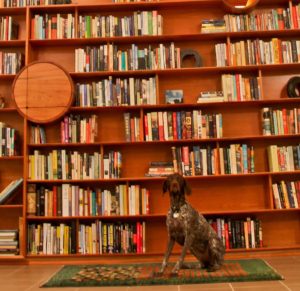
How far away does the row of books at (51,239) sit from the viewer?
3670mm

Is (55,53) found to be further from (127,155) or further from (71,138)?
(127,155)

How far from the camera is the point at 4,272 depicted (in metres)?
3.32

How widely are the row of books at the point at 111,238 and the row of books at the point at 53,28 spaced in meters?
1.95

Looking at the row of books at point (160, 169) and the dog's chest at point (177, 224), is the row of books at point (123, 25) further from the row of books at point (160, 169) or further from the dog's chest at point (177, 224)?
the dog's chest at point (177, 224)

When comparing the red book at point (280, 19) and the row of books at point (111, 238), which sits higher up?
the red book at point (280, 19)

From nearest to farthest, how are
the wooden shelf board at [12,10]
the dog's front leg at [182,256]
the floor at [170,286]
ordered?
the floor at [170,286]
the dog's front leg at [182,256]
the wooden shelf board at [12,10]

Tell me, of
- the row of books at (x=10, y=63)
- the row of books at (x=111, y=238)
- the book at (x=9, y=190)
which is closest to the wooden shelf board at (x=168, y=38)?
the row of books at (x=10, y=63)

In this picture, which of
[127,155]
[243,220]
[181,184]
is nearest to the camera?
[181,184]

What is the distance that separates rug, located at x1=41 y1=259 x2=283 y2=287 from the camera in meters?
2.71

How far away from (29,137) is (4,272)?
130 centimetres

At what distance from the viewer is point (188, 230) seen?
293 centimetres

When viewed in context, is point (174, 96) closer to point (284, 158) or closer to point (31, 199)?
point (284, 158)

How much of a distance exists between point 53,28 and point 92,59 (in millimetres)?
540

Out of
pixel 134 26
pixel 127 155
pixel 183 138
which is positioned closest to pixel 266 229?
pixel 183 138
